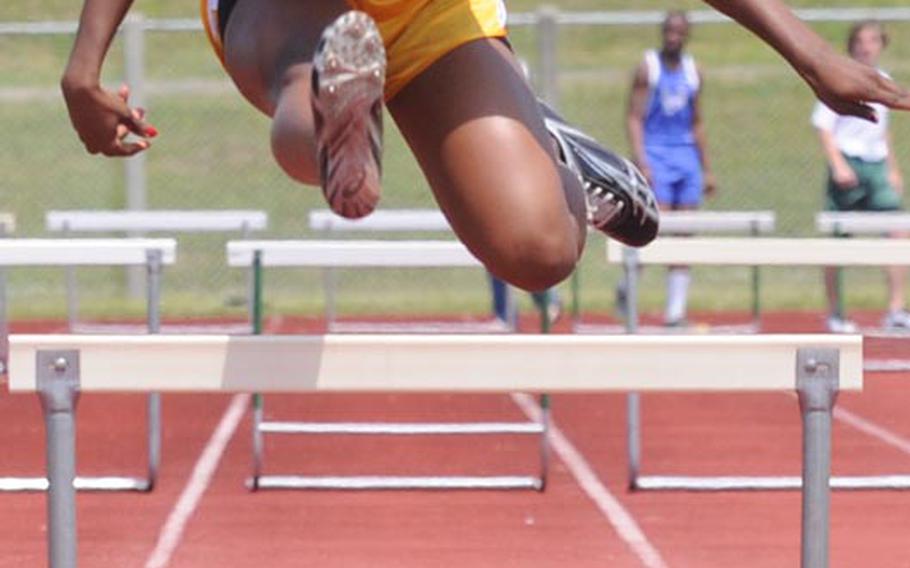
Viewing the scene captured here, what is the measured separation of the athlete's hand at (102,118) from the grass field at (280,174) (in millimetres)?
9756

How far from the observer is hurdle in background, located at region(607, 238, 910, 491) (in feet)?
18.9

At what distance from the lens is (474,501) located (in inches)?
279

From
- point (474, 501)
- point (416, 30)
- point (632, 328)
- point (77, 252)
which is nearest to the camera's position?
point (416, 30)

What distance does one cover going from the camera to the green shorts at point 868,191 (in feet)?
37.8

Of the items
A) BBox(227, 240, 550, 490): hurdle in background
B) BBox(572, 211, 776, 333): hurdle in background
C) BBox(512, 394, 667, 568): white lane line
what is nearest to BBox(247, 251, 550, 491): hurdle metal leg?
BBox(227, 240, 550, 490): hurdle in background

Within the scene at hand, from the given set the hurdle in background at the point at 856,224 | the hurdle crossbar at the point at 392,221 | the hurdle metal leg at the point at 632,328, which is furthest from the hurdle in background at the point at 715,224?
the hurdle metal leg at the point at 632,328

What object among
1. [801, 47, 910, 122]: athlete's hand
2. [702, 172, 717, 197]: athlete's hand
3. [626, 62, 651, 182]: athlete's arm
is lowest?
[702, 172, 717, 197]: athlete's hand

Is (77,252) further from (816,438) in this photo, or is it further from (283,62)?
(816,438)

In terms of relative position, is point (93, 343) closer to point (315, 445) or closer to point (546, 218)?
point (546, 218)

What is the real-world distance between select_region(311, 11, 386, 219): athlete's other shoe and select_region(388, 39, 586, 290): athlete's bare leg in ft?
0.81

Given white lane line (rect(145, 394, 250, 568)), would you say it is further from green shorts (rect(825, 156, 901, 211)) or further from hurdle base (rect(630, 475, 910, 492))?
green shorts (rect(825, 156, 901, 211))

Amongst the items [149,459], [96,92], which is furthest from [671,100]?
[96,92]

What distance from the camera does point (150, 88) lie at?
691 inches

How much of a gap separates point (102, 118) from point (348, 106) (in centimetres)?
44
